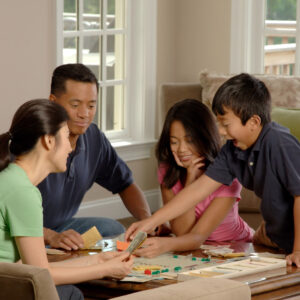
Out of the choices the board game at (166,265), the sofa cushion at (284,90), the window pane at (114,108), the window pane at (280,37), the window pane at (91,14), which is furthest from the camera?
the window pane at (114,108)

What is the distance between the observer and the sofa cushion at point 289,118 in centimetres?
381

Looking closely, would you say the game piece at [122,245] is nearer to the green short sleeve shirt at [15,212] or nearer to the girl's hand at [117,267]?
the girl's hand at [117,267]

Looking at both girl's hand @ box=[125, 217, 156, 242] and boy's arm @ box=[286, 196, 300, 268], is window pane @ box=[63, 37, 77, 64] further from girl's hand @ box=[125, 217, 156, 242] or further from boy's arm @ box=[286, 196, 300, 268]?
boy's arm @ box=[286, 196, 300, 268]

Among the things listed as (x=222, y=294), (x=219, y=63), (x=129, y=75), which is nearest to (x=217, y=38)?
(x=219, y=63)

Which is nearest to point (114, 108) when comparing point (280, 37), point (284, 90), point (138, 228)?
point (280, 37)

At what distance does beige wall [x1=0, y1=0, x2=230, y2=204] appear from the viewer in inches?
180

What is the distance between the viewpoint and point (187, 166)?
2934mm

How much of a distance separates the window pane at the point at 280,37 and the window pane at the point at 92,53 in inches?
50.8

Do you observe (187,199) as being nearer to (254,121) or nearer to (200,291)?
(254,121)

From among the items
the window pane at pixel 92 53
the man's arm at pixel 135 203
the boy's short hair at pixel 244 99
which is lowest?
the man's arm at pixel 135 203

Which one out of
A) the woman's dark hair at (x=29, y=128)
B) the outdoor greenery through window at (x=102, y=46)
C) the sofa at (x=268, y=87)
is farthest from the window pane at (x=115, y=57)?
the woman's dark hair at (x=29, y=128)

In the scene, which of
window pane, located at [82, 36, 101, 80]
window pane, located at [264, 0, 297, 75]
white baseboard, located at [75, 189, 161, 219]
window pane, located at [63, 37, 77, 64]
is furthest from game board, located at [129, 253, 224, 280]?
window pane, located at [264, 0, 297, 75]

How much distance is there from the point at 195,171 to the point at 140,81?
2.85 metres

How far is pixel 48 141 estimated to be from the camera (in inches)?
84.6
